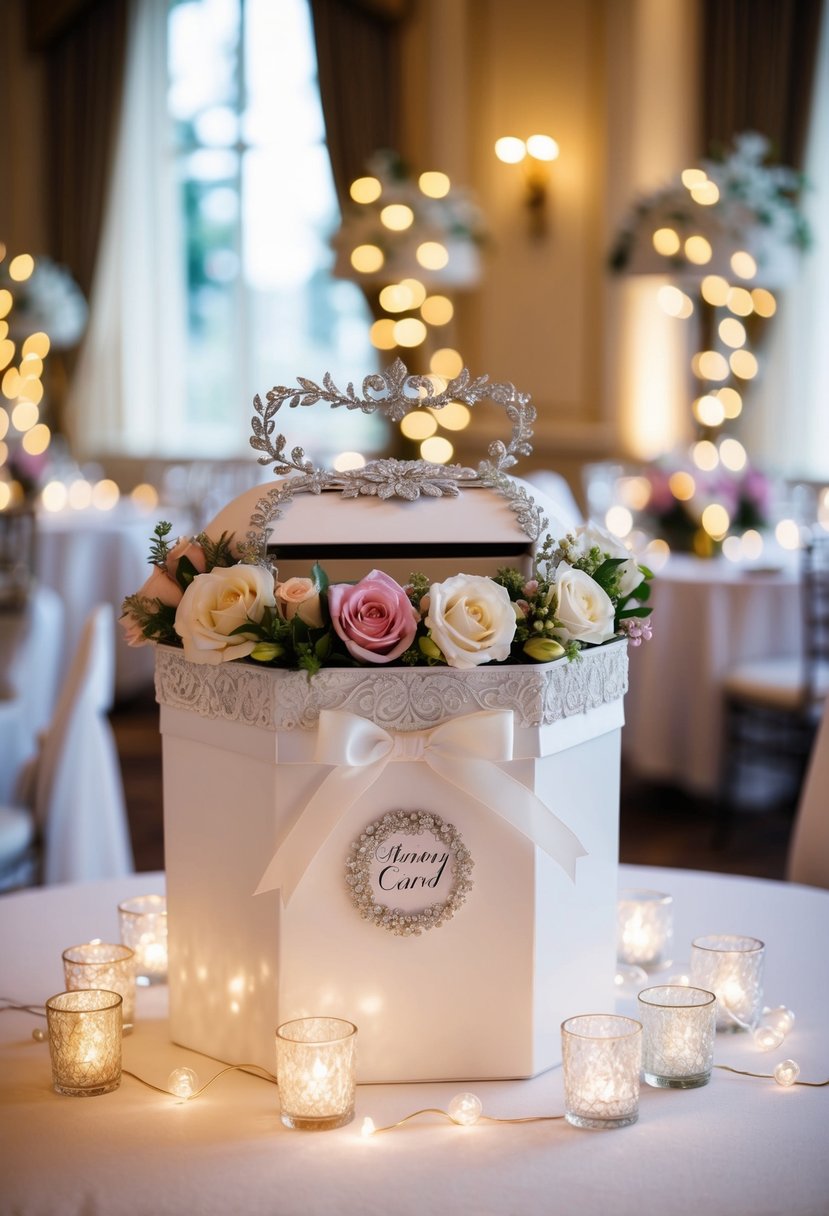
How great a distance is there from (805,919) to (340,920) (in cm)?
70

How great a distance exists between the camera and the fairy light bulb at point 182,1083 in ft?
4.03

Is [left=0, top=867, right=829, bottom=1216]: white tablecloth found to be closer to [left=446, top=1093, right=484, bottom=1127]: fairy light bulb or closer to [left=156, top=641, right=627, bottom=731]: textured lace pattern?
[left=446, top=1093, right=484, bottom=1127]: fairy light bulb

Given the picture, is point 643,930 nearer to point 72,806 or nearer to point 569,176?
point 72,806

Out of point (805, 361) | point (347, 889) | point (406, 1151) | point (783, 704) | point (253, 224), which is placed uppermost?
point (253, 224)

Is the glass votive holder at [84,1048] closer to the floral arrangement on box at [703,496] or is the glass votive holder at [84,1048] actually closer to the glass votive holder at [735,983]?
the glass votive holder at [735,983]

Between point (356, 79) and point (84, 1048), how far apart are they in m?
8.03

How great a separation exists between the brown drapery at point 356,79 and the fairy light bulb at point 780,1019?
7737 millimetres

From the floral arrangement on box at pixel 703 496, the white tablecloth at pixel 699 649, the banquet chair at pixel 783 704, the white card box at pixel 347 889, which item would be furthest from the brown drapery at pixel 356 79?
the white card box at pixel 347 889

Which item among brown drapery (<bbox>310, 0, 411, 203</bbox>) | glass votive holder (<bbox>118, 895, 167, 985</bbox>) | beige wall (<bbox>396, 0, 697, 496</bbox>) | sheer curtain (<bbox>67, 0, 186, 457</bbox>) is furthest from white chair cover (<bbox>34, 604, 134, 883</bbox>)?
sheer curtain (<bbox>67, 0, 186, 457</bbox>)

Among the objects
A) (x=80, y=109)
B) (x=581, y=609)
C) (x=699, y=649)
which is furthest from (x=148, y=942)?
(x=80, y=109)

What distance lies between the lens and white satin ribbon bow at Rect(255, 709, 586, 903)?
3.91 ft

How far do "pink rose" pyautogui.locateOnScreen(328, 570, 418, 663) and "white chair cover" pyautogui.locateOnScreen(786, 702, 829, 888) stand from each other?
107 cm

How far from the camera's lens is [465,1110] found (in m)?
1.18

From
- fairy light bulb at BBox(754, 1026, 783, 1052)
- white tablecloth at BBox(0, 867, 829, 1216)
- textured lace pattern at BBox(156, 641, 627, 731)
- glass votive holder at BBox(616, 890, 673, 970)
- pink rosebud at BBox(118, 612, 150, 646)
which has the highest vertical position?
pink rosebud at BBox(118, 612, 150, 646)
